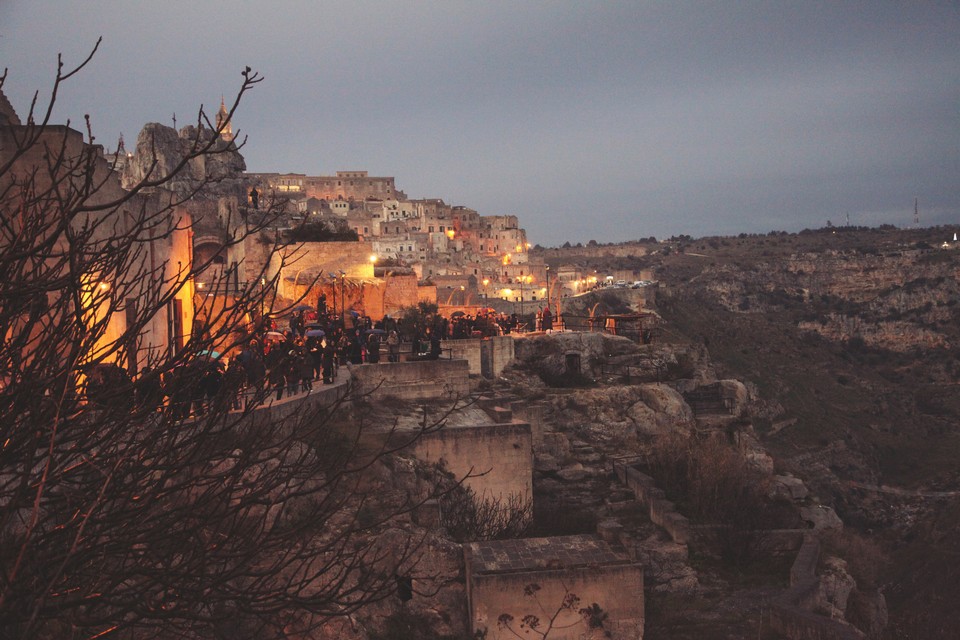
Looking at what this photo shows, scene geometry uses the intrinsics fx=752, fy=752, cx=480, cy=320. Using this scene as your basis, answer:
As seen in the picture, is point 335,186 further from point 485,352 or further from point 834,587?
point 834,587

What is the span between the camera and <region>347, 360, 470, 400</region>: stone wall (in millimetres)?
18391

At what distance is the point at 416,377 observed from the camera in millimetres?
18766

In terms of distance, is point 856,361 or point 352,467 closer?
point 352,467

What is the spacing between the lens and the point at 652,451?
20.8 m

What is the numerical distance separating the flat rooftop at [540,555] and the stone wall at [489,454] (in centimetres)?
333

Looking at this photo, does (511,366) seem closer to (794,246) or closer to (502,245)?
(502,245)

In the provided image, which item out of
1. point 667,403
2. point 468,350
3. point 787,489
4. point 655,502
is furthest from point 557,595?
point 667,403

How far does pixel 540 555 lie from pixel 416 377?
8.16 meters

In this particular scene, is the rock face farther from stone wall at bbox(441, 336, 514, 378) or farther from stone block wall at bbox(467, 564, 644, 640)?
stone block wall at bbox(467, 564, 644, 640)

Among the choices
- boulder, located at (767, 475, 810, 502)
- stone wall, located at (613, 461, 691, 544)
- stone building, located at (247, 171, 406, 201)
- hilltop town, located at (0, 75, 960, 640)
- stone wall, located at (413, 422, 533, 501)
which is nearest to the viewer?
hilltop town, located at (0, 75, 960, 640)

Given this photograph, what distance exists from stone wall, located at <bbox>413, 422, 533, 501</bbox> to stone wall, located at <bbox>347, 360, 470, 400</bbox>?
9.84 feet

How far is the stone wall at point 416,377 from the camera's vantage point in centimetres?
1839

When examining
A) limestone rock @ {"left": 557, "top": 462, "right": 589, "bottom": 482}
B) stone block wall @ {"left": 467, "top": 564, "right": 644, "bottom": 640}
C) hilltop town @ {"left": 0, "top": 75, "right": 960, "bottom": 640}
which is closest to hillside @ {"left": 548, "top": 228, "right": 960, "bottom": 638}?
hilltop town @ {"left": 0, "top": 75, "right": 960, "bottom": 640}

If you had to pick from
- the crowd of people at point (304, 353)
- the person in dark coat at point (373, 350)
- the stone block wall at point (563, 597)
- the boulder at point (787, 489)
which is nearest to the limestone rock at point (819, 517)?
the boulder at point (787, 489)
